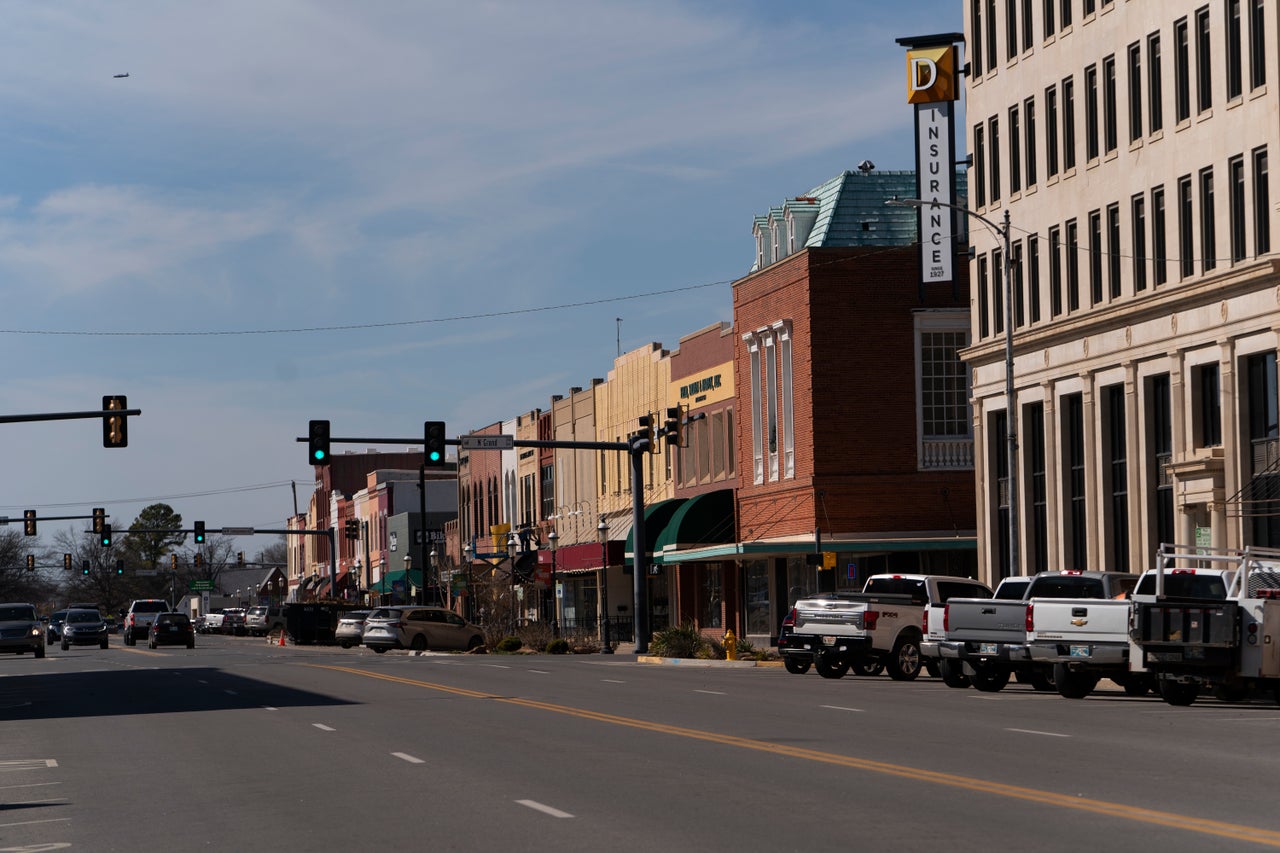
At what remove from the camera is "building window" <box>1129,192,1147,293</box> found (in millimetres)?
41562

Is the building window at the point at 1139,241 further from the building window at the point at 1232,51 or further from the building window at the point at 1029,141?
the building window at the point at 1029,141

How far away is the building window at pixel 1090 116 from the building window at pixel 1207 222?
16.5 ft

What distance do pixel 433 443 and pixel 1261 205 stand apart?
19.4 m

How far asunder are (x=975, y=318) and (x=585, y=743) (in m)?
32.1

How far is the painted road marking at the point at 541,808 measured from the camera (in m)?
13.3

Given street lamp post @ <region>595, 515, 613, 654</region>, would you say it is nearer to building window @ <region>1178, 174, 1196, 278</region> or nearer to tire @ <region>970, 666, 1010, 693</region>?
building window @ <region>1178, 174, 1196, 278</region>

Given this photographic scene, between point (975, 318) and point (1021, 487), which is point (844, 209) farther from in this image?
point (1021, 487)

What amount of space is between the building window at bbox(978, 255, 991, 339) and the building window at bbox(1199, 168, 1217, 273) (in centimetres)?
1049

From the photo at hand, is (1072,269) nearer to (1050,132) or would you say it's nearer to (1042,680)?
(1050,132)

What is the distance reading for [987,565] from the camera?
4966 cm

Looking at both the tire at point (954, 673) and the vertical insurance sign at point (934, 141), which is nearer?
the tire at point (954, 673)

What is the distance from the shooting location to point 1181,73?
132 feet

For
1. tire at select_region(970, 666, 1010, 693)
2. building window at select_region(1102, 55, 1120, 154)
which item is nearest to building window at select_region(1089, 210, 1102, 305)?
building window at select_region(1102, 55, 1120, 154)

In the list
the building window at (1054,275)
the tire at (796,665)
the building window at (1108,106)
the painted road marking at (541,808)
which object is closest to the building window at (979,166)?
the building window at (1054,275)
